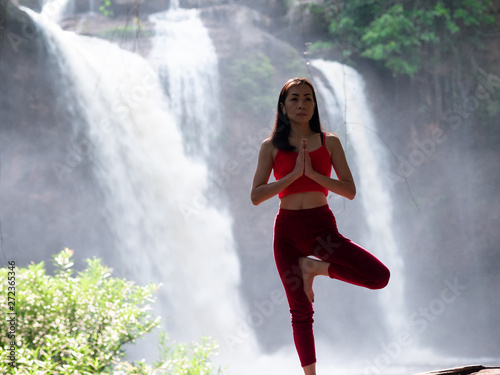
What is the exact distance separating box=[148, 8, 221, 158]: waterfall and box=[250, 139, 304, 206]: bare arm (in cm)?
614

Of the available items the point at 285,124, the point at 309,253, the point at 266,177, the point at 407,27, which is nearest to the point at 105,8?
the point at 407,27

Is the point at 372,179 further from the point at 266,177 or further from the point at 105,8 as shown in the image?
the point at 266,177

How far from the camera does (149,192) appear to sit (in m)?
7.67

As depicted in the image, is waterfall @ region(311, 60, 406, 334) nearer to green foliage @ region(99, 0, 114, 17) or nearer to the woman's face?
green foliage @ region(99, 0, 114, 17)

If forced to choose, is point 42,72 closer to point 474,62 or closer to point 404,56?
point 404,56

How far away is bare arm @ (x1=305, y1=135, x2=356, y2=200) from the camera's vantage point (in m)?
1.89

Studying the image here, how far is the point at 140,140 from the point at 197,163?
95 cm

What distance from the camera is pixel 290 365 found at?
24.3ft

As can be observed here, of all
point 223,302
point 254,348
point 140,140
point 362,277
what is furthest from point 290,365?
point 362,277

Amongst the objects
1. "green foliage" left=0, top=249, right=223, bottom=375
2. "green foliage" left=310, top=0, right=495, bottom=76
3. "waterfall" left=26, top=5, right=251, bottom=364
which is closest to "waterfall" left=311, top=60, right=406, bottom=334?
"green foliage" left=310, top=0, right=495, bottom=76

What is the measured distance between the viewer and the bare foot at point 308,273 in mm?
1888

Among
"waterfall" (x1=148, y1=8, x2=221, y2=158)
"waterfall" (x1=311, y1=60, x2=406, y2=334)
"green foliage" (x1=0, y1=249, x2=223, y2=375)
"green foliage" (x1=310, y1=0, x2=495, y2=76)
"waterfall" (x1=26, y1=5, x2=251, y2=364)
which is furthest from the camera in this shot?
"waterfall" (x1=311, y1=60, x2=406, y2=334)

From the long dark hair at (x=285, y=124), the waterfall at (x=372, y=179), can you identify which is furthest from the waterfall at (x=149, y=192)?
the long dark hair at (x=285, y=124)

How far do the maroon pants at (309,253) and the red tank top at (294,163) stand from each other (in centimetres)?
8
